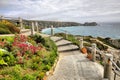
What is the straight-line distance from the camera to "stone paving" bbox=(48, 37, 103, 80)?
399 inches

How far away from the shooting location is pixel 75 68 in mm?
11586

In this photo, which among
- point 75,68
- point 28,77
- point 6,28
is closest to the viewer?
point 28,77

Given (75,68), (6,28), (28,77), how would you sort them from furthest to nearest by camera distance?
(6,28) < (75,68) < (28,77)

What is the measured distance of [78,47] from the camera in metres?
17.2

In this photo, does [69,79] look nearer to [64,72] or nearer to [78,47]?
[64,72]

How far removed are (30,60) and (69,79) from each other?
269 cm

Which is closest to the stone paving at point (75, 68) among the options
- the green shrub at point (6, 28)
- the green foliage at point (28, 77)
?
the green foliage at point (28, 77)

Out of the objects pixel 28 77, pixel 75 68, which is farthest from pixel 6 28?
pixel 28 77

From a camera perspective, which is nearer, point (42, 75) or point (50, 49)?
point (42, 75)

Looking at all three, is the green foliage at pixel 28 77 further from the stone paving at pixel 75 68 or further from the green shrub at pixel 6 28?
the green shrub at pixel 6 28

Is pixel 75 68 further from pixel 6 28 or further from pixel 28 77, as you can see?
pixel 6 28

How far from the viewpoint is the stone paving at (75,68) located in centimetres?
1014

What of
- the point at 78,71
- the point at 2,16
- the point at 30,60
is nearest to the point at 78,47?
the point at 78,71

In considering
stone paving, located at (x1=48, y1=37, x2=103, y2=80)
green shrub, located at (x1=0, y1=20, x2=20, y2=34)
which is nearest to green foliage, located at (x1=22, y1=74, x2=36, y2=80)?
stone paving, located at (x1=48, y1=37, x2=103, y2=80)
